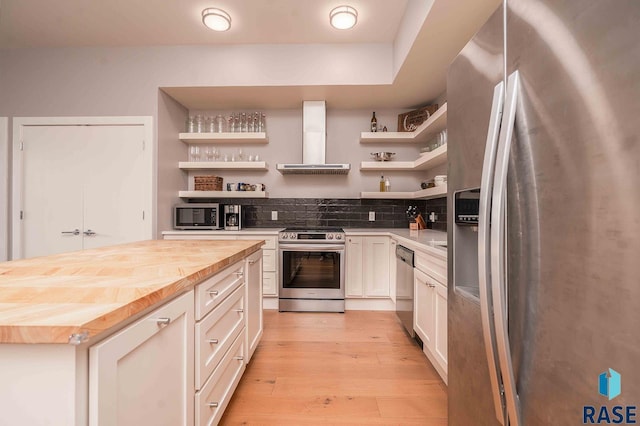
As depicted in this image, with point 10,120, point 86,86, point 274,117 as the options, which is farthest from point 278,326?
point 10,120

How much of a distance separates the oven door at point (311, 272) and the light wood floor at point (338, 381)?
1.56 feet

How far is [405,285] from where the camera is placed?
2684 mm

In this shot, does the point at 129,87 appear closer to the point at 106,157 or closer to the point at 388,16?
the point at 106,157

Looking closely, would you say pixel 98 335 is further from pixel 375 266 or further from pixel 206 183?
pixel 206 183

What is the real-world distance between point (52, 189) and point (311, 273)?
307cm

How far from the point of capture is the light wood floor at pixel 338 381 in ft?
5.41

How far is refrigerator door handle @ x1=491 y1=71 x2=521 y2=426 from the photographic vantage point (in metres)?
0.77

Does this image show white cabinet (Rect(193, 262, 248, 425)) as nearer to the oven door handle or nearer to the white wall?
the oven door handle

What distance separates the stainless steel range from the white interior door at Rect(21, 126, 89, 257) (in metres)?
2.34

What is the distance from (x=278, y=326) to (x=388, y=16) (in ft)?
10.2

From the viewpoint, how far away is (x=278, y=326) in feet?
9.59

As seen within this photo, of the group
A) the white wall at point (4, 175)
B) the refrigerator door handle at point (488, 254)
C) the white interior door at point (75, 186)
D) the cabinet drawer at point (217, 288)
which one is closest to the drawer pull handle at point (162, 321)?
the cabinet drawer at point (217, 288)

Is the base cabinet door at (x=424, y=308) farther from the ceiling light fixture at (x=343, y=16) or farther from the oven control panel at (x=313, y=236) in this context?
the ceiling light fixture at (x=343, y=16)

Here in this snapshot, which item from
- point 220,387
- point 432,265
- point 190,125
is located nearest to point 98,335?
point 220,387
